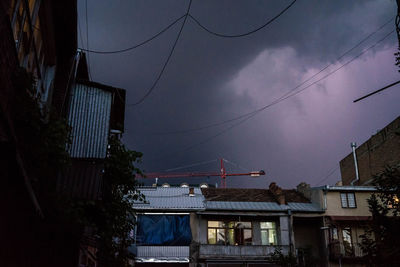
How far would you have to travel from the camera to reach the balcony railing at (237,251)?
29672 mm

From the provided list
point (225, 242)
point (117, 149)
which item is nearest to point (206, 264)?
point (225, 242)

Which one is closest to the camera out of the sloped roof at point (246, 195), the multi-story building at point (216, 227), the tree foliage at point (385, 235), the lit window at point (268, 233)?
the tree foliage at point (385, 235)

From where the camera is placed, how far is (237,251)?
30.0 m

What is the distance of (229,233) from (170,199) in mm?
5657

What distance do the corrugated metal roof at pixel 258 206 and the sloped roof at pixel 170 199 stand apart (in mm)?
1171

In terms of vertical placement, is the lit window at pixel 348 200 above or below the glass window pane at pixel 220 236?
above

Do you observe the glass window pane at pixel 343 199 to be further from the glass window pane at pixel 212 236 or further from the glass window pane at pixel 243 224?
the glass window pane at pixel 212 236

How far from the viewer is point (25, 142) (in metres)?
5.30

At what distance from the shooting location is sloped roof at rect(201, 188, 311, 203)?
3362 cm

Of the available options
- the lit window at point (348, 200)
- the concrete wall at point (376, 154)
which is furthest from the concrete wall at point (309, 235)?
the concrete wall at point (376, 154)

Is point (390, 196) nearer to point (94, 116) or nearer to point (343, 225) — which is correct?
point (94, 116)

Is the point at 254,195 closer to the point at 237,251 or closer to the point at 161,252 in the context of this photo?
the point at 237,251

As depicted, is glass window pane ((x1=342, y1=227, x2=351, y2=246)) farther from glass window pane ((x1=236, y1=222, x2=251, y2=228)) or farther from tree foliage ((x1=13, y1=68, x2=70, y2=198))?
tree foliage ((x1=13, y1=68, x2=70, y2=198))

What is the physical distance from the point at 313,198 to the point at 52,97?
28.7 metres
